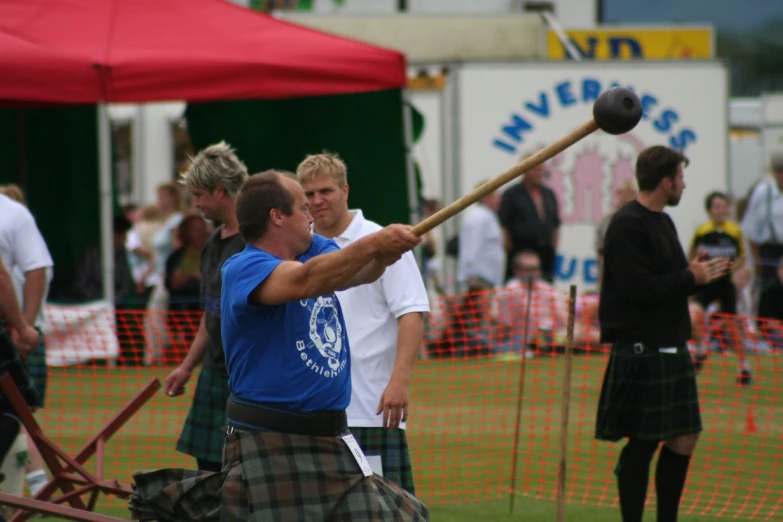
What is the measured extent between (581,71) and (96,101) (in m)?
5.75

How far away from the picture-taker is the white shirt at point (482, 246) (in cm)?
1110

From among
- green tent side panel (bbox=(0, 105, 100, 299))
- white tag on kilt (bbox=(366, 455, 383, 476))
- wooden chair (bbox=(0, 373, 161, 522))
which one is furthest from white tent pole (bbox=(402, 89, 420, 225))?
white tag on kilt (bbox=(366, 455, 383, 476))

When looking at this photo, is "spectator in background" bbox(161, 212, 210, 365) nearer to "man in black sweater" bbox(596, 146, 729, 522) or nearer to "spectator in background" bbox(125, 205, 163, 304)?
"spectator in background" bbox(125, 205, 163, 304)

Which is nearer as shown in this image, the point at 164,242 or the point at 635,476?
the point at 635,476

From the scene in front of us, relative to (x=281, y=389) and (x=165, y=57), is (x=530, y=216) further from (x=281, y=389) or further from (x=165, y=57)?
(x=281, y=389)

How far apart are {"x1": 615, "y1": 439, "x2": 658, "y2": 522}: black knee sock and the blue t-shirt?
1930 millimetres

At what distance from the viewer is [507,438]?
745 centimetres

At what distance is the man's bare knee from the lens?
4758 millimetres

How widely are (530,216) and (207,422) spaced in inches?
277

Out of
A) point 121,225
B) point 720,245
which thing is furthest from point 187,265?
point 720,245

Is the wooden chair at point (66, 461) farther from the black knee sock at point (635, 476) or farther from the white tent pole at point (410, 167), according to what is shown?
the white tent pole at point (410, 167)

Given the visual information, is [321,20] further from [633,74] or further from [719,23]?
[719,23]

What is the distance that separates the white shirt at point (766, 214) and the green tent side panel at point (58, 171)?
5.93m

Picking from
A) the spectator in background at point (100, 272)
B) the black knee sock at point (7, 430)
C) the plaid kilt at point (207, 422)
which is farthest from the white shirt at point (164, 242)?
the plaid kilt at point (207, 422)
